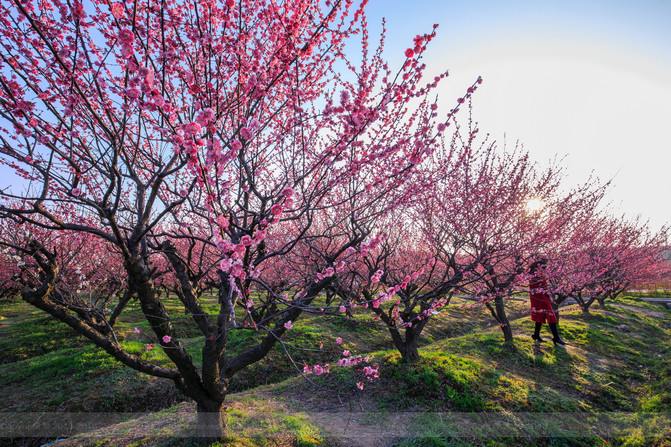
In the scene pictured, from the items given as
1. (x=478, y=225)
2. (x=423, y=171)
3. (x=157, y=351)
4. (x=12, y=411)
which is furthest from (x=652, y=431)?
(x=12, y=411)

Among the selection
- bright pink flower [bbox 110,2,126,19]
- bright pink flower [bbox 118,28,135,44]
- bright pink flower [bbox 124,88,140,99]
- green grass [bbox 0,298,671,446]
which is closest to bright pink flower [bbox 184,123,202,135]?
bright pink flower [bbox 124,88,140,99]

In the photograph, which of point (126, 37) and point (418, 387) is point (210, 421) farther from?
point (126, 37)

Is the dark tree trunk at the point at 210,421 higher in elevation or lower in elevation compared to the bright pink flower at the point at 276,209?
lower

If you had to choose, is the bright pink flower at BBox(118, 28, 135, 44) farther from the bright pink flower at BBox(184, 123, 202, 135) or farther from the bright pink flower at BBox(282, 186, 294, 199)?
the bright pink flower at BBox(282, 186, 294, 199)

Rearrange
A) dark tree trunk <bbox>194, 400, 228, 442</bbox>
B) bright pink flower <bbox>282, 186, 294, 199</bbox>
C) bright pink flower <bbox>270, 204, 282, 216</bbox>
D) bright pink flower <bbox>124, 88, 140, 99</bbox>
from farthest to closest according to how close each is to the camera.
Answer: dark tree trunk <bbox>194, 400, 228, 442</bbox>
bright pink flower <bbox>282, 186, 294, 199</bbox>
bright pink flower <bbox>270, 204, 282, 216</bbox>
bright pink flower <bbox>124, 88, 140, 99</bbox>

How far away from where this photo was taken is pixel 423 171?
7.53 m

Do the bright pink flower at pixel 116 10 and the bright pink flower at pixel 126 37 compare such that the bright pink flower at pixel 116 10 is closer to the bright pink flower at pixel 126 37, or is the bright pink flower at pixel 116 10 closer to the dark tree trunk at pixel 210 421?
the bright pink flower at pixel 126 37

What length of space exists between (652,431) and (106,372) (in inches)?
471

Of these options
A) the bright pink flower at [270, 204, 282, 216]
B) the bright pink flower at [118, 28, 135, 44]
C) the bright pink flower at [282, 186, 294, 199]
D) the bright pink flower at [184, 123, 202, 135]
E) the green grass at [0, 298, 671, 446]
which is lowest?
the green grass at [0, 298, 671, 446]

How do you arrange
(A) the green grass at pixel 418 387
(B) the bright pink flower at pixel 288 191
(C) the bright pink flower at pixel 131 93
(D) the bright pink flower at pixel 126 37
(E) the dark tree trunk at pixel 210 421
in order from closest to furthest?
(D) the bright pink flower at pixel 126 37 < (C) the bright pink flower at pixel 131 93 < (B) the bright pink flower at pixel 288 191 < (E) the dark tree trunk at pixel 210 421 < (A) the green grass at pixel 418 387

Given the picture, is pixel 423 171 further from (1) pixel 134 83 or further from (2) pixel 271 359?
(2) pixel 271 359

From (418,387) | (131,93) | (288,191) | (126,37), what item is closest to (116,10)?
(126,37)

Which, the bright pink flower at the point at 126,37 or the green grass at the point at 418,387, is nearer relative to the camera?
the bright pink flower at the point at 126,37

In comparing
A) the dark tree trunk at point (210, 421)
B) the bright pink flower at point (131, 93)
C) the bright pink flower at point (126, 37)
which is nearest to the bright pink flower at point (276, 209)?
the bright pink flower at point (131, 93)
